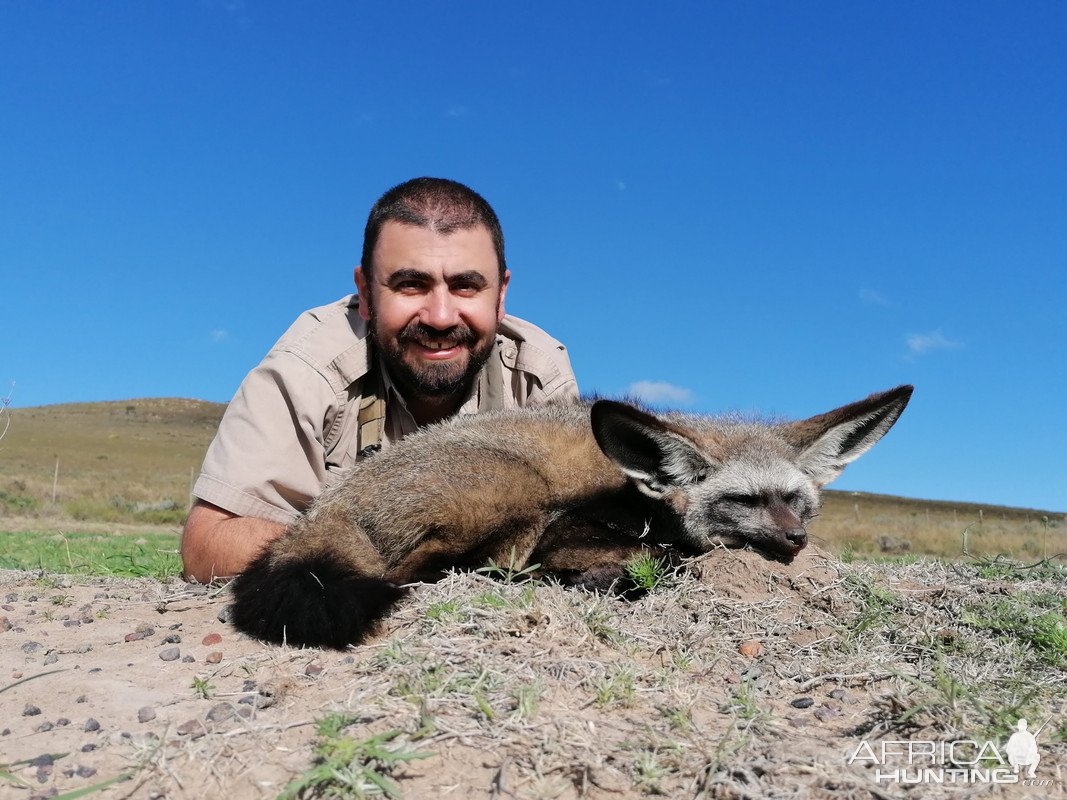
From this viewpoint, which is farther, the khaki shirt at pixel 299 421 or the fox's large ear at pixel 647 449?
the khaki shirt at pixel 299 421

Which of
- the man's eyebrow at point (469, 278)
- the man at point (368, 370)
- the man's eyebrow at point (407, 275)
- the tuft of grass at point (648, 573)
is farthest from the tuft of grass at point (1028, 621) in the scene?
the man's eyebrow at point (407, 275)

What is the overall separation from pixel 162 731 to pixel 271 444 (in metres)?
3.52

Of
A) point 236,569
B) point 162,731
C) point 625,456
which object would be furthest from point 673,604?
point 236,569

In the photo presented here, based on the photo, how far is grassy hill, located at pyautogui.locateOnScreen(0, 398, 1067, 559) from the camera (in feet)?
66.0

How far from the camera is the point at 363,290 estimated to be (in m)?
7.14

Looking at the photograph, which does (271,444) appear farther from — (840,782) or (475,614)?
(840,782)

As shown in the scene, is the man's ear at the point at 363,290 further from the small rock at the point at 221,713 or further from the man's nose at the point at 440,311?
the small rock at the point at 221,713

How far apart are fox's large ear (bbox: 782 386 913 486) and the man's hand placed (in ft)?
12.0

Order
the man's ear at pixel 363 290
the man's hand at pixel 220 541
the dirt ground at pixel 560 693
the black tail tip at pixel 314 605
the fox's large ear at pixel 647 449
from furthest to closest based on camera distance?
1. the man's ear at pixel 363 290
2. the man's hand at pixel 220 541
3. the fox's large ear at pixel 647 449
4. the black tail tip at pixel 314 605
5. the dirt ground at pixel 560 693

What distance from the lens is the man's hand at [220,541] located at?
575 cm

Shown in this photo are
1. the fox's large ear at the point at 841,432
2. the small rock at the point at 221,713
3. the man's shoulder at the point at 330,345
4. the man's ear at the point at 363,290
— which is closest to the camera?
the small rock at the point at 221,713

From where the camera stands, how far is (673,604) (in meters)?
4.19

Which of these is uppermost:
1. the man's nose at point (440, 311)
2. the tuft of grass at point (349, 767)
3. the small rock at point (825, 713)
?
the man's nose at point (440, 311)

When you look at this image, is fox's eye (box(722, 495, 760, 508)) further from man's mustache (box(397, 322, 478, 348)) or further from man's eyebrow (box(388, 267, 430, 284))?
man's eyebrow (box(388, 267, 430, 284))
